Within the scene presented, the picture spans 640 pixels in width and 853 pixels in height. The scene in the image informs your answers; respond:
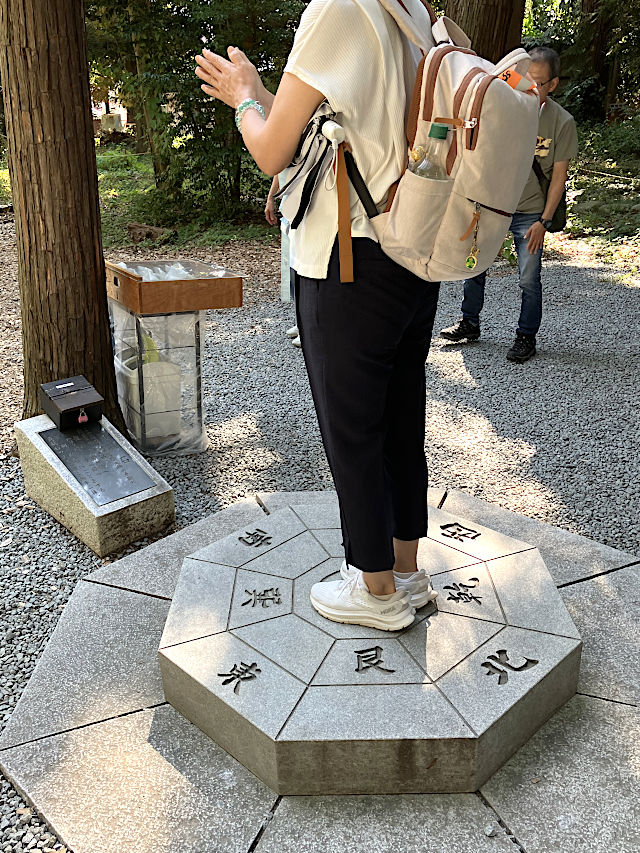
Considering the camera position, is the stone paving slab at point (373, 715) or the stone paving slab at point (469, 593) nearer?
the stone paving slab at point (373, 715)

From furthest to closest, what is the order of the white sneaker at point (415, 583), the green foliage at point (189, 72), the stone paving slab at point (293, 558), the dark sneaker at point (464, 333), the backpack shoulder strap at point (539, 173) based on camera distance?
the green foliage at point (189, 72) < the dark sneaker at point (464, 333) < the backpack shoulder strap at point (539, 173) < the stone paving slab at point (293, 558) < the white sneaker at point (415, 583)

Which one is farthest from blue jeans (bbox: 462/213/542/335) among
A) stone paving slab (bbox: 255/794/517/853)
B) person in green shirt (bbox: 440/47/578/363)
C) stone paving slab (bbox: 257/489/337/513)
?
stone paving slab (bbox: 255/794/517/853)

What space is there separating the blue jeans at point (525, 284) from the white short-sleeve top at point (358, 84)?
3.11 meters

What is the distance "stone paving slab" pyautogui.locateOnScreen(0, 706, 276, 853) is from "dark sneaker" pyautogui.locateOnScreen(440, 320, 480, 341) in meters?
3.82

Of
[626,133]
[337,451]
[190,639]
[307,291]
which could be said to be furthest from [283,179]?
[626,133]

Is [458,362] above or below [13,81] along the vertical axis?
below

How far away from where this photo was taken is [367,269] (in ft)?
5.80

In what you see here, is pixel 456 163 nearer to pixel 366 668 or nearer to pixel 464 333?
pixel 366 668

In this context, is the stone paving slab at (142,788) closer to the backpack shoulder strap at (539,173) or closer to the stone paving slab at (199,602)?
the stone paving slab at (199,602)

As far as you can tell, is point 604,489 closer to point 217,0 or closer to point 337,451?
point 337,451

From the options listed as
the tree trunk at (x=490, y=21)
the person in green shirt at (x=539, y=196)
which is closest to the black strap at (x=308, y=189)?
the person in green shirt at (x=539, y=196)

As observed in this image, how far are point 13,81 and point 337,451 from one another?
7.32 ft

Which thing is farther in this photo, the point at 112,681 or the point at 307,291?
the point at 112,681

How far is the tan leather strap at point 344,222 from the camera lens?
5.56 feet
